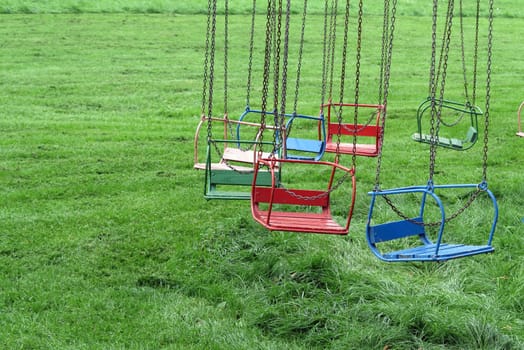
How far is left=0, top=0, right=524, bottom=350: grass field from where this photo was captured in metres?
5.91

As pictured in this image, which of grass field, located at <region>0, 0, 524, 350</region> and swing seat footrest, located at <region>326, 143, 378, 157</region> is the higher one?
swing seat footrest, located at <region>326, 143, 378, 157</region>

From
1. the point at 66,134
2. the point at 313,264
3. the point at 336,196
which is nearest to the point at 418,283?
the point at 313,264

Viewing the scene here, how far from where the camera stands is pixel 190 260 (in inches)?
287

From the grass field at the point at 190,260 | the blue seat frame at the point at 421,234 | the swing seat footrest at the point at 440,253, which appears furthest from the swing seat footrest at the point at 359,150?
the swing seat footrest at the point at 440,253

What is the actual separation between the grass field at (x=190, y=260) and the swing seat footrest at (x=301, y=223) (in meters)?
0.76

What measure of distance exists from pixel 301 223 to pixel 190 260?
6.45 feet

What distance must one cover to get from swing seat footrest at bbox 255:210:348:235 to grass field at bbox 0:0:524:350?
0.76 meters

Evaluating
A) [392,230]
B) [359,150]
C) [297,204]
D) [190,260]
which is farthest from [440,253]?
[359,150]

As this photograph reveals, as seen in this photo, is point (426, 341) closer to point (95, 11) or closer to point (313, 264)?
point (313, 264)

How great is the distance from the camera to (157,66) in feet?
62.8

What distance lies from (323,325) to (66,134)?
285 inches

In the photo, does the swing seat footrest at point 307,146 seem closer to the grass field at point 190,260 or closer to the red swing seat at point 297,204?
the grass field at point 190,260

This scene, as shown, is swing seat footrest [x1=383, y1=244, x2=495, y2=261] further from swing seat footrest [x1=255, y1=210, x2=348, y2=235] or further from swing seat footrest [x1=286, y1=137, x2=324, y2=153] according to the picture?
swing seat footrest [x1=286, y1=137, x2=324, y2=153]

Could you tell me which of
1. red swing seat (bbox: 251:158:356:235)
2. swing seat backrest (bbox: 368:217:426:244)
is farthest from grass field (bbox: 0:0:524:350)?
red swing seat (bbox: 251:158:356:235)
